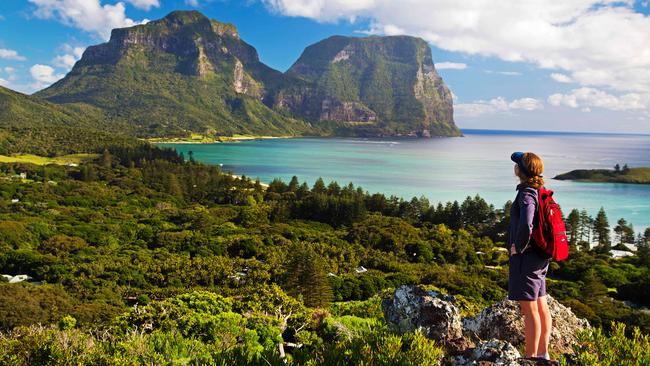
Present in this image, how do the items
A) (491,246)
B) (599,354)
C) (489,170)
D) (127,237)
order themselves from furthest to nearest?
(489,170) → (491,246) → (127,237) → (599,354)

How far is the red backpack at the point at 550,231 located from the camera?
4383mm

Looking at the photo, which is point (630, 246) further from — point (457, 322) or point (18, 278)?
point (18, 278)

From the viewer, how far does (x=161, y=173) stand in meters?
80.9

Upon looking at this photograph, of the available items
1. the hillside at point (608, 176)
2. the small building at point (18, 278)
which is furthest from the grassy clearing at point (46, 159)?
the hillside at point (608, 176)

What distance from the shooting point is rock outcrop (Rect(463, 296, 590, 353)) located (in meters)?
6.11

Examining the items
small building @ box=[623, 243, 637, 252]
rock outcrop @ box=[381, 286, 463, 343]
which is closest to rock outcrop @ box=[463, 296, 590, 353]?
rock outcrop @ box=[381, 286, 463, 343]

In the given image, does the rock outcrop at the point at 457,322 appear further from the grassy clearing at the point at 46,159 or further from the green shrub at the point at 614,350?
the grassy clearing at the point at 46,159

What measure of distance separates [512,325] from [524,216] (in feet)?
8.34

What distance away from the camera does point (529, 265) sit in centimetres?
458

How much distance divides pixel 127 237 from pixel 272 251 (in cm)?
1535

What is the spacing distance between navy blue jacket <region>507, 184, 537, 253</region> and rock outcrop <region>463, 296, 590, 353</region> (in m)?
2.30

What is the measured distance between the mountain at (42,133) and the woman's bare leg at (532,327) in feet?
363

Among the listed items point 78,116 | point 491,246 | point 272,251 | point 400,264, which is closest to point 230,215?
point 272,251

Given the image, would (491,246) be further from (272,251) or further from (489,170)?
(489,170)
